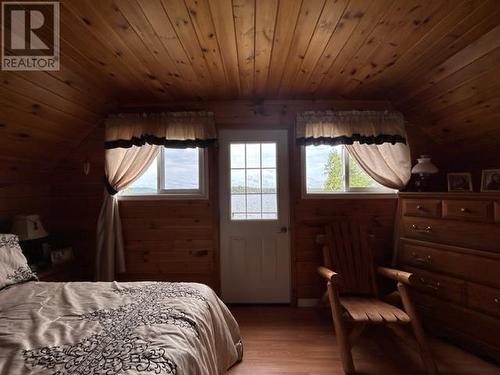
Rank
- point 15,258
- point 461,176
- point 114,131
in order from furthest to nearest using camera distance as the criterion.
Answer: point 114,131, point 461,176, point 15,258

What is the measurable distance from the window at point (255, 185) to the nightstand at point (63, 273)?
5.73 feet

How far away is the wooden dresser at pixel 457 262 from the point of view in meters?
1.83

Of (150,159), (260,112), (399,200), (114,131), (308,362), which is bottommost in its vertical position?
(308,362)

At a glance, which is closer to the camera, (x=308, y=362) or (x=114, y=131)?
(x=308, y=362)

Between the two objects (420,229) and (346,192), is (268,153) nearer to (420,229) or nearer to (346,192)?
(346,192)

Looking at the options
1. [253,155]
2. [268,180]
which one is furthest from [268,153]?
[268,180]

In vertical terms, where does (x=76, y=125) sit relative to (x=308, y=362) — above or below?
above

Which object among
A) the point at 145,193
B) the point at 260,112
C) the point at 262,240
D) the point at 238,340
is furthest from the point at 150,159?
the point at 238,340

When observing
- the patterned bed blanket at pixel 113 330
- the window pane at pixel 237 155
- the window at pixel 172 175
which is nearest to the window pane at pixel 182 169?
the window at pixel 172 175

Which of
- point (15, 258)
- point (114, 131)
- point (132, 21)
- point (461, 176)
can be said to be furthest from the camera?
point (114, 131)

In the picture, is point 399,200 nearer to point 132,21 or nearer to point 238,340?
point 238,340

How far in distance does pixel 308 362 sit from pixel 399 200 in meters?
1.70

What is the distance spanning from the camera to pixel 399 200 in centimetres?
254

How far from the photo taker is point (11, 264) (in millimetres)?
1805
